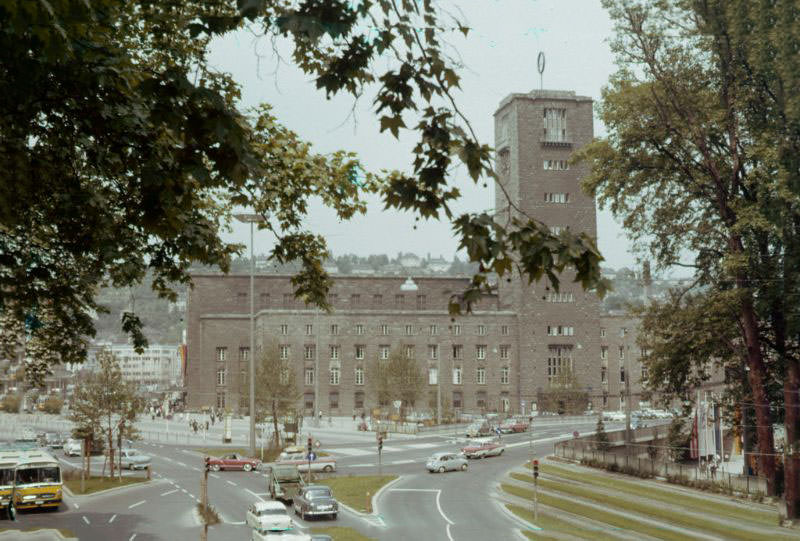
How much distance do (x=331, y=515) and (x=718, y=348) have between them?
73.8 ft

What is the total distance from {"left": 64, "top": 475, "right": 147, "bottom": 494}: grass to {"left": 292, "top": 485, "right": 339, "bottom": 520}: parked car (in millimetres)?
15514

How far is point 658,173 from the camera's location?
47.5 meters

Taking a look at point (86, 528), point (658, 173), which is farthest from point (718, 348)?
point (86, 528)

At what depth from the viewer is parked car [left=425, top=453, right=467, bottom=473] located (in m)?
60.4

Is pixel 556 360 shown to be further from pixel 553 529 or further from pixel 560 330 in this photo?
pixel 553 529

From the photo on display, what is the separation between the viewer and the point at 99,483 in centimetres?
5422

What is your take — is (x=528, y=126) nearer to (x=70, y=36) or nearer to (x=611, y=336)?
(x=611, y=336)

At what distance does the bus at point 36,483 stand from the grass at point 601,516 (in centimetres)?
2303

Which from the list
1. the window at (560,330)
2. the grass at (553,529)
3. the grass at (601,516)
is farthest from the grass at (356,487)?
the window at (560,330)

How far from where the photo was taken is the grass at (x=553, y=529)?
1349 inches

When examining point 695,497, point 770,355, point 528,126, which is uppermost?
point 528,126

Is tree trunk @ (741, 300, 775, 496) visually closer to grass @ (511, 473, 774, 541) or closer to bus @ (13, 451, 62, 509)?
grass @ (511, 473, 774, 541)

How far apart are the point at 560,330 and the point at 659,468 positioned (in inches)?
2817

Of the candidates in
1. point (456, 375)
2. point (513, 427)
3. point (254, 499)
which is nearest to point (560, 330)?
point (456, 375)
